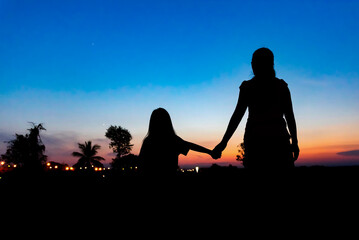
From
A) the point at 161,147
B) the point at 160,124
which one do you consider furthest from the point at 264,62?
the point at 161,147

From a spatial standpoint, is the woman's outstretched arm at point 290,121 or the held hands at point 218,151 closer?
the woman's outstretched arm at point 290,121

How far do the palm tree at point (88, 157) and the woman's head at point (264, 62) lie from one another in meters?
46.0

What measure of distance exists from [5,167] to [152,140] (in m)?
12.8

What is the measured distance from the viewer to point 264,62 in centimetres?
271

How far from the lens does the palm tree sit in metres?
43.6

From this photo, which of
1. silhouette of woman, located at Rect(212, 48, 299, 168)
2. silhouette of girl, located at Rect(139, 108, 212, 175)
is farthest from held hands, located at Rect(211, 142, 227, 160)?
silhouette of woman, located at Rect(212, 48, 299, 168)

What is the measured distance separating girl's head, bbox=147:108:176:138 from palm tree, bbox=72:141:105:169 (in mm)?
44461

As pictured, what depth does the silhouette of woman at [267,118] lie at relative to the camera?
2.48m

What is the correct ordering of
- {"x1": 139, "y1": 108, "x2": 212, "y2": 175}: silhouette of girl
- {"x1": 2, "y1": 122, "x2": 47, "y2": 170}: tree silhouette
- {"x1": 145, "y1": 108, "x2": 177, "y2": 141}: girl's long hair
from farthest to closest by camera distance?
{"x1": 2, "y1": 122, "x2": 47, "y2": 170}: tree silhouette < {"x1": 145, "y1": 108, "x2": 177, "y2": 141}: girl's long hair < {"x1": 139, "y1": 108, "x2": 212, "y2": 175}: silhouette of girl

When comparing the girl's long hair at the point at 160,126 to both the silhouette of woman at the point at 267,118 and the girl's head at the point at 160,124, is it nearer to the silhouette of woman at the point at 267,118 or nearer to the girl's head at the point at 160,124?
the girl's head at the point at 160,124

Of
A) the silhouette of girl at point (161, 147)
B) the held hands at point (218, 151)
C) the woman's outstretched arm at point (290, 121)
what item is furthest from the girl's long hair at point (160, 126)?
the woman's outstretched arm at point (290, 121)

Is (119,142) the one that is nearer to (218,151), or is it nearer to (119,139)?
(119,139)

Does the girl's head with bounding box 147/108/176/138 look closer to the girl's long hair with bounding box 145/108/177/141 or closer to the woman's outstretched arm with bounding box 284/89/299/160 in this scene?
the girl's long hair with bounding box 145/108/177/141

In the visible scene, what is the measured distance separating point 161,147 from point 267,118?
1.69 metres
